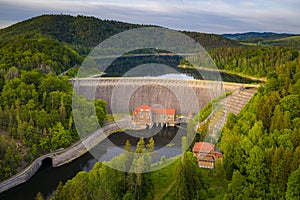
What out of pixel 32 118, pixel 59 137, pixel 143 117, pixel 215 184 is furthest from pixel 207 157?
pixel 32 118

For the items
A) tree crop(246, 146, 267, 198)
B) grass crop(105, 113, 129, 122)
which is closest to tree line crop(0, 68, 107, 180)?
grass crop(105, 113, 129, 122)

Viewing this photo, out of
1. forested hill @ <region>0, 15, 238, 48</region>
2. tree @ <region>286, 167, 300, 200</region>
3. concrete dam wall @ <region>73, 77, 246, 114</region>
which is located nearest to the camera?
tree @ <region>286, 167, 300, 200</region>

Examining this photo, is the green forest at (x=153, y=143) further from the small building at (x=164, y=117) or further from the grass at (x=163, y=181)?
the small building at (x=164, y=117)

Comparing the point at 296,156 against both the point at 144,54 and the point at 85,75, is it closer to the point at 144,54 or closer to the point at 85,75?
the point at 85,75

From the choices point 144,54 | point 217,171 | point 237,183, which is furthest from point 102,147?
point 144,54

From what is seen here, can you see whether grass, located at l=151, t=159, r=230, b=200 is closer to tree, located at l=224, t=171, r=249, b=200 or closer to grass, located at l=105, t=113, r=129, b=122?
tree, located at l=224, t=171, r=249, b=200
